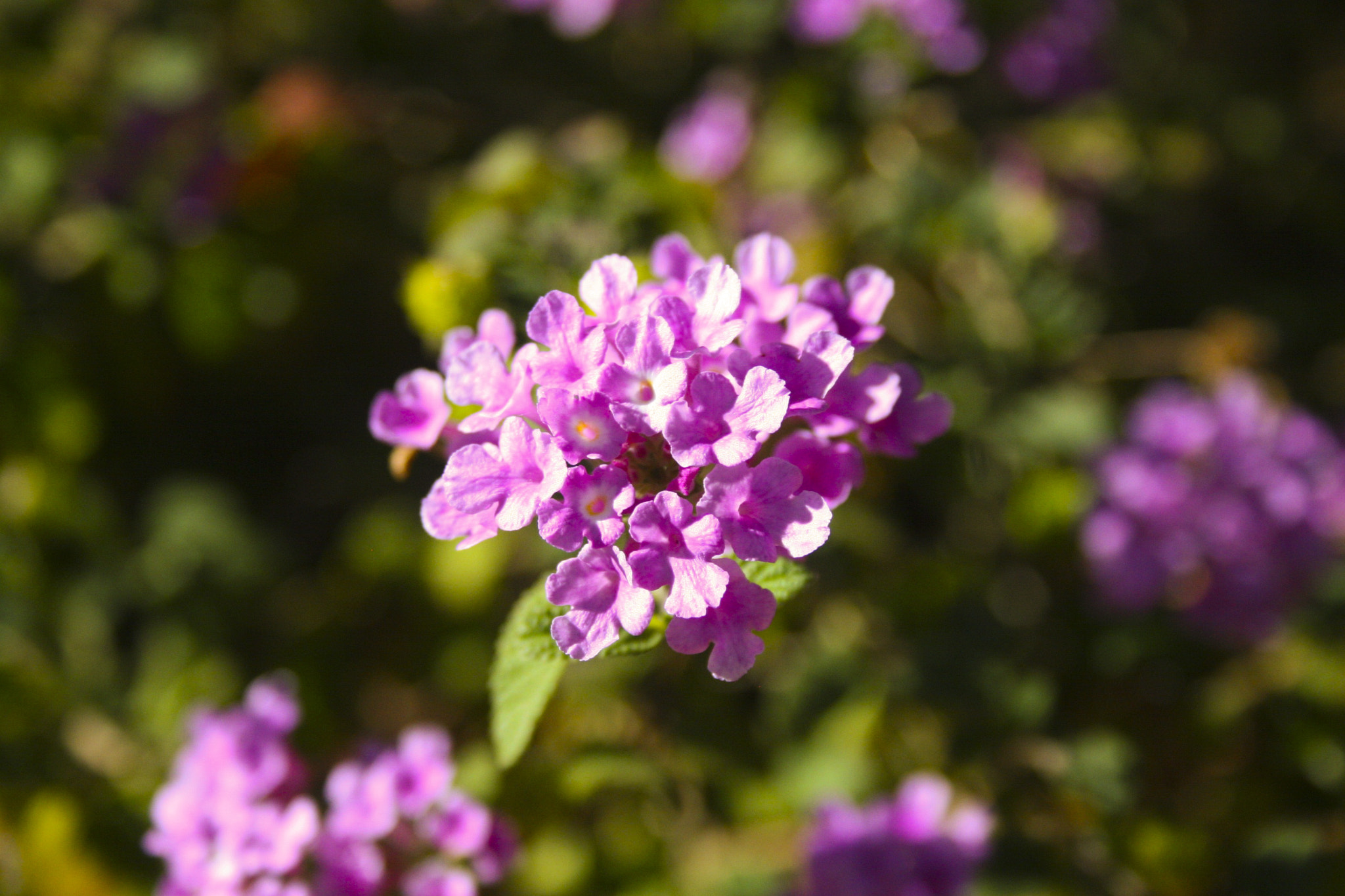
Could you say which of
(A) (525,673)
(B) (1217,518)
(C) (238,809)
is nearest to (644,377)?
(A) (525,673)

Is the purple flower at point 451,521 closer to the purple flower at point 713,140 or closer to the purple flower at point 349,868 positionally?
the purple flower at point 349,868

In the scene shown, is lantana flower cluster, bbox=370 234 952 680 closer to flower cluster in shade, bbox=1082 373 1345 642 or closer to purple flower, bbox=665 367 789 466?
purple flower, bbox=665 367 789 466

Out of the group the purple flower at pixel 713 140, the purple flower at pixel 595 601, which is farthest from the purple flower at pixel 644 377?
the purple flower at pixel 713 140

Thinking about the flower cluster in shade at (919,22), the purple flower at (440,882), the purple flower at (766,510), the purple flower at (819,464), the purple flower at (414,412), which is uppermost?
the flower cluster in shade at (919,22)

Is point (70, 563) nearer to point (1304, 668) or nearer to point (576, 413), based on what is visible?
point (576, 413)

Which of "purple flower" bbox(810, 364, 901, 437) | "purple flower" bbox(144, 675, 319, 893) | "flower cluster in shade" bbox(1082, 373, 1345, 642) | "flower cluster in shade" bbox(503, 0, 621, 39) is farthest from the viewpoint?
"flower cluster in shade" bbox(503, 0, 621, 39)

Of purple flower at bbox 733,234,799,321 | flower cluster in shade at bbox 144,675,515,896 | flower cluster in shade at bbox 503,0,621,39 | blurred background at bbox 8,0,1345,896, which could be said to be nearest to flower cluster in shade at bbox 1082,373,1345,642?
blurred background at bbox 8,0,1345,896

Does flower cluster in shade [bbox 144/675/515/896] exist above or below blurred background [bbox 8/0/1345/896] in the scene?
below

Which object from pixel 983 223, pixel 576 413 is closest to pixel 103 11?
pixel 983 223
